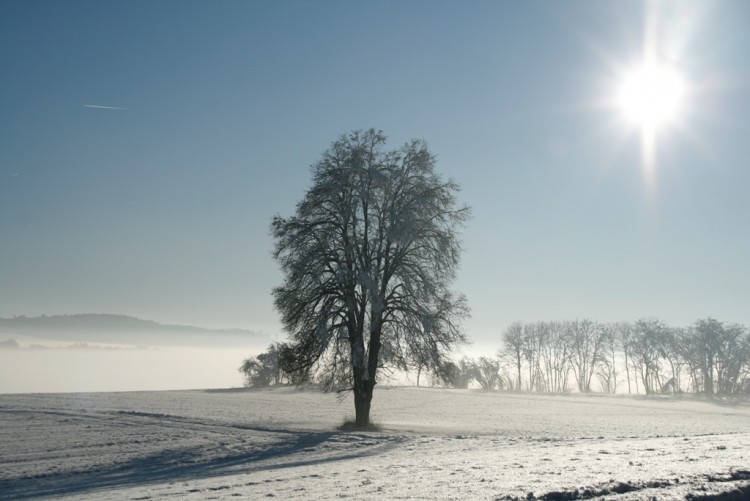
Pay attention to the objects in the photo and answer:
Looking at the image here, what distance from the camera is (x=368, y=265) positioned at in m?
25.9

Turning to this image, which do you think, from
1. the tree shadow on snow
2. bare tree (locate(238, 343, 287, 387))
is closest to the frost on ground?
the tree shadow on snow

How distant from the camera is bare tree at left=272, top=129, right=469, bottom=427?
2495 cm

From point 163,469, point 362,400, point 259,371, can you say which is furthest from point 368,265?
point 259,371

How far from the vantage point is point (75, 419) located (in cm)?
2708

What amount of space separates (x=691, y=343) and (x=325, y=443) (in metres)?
86.0

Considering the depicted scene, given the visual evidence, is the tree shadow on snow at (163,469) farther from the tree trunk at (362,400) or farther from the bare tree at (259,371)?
the bare tree at (259,371)

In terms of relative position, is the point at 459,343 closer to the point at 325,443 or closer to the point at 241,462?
the point at 325,443

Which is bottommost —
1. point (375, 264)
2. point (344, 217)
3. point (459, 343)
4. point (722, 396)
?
point (722, 396)

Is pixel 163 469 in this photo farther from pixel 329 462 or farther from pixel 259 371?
pixel 259 371

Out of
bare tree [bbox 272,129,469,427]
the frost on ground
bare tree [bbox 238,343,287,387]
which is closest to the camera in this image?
the frost on ground

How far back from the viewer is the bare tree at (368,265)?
81.9 ft

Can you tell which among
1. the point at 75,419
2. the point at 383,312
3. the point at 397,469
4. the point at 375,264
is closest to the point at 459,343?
the point at 383,312

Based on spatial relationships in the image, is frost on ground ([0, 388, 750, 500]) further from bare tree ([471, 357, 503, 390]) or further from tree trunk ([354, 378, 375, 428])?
bare tree ([471, 357, 503, 390])

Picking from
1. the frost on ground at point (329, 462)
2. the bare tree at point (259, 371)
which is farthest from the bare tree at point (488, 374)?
the frost on ground at point (329, 462)
